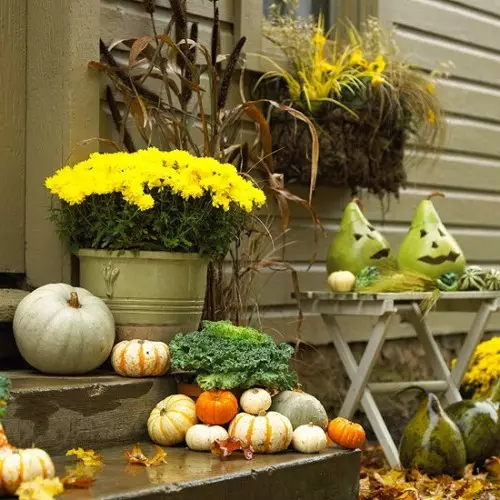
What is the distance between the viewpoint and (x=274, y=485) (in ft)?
11.7

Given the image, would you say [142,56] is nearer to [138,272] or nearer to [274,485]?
[138,272]

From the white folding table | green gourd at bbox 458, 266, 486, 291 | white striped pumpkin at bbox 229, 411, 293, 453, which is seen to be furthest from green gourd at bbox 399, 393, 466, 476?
white striped pumpkin at bbox 229, 411, 293, 453

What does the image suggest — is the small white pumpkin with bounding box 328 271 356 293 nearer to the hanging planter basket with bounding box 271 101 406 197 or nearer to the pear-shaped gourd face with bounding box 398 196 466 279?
the pear-shaped gourd face with bounding box 398 196 466 279

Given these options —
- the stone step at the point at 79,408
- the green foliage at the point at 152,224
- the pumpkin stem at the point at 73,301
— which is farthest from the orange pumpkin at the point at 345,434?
the pumpkin stem at the point at 73,301

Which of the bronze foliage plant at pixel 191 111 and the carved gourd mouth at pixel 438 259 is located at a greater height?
the bronze foliage plant at pixel 191 111

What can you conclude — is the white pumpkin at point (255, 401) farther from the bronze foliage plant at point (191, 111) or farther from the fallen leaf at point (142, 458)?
the bronze foliage plant at point (191, 111)

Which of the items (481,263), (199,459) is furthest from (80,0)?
(481,263)

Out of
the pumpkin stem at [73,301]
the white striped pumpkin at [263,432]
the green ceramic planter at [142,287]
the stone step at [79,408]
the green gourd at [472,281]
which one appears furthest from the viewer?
the green gourd at [472,281]

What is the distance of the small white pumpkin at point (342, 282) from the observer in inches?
206

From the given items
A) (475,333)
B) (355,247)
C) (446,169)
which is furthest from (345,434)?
(446,169)

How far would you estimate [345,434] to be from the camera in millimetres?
3982

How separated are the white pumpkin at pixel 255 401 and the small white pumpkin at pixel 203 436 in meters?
0.14

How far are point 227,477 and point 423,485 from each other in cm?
171

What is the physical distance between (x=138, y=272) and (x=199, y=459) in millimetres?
932
